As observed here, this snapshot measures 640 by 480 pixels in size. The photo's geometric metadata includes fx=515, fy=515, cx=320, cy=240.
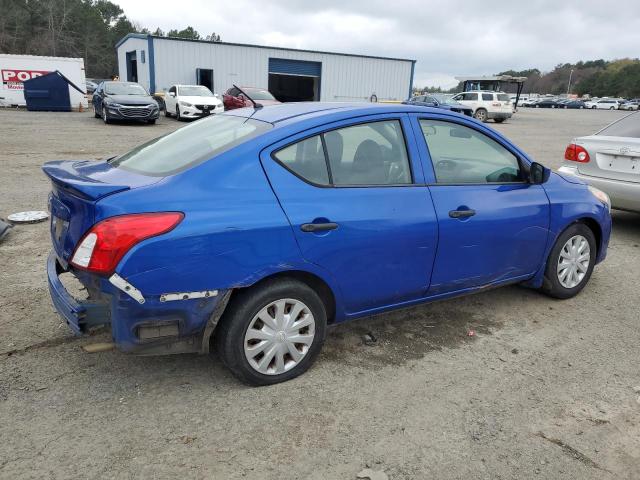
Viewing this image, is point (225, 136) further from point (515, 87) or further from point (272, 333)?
point (515, 87)

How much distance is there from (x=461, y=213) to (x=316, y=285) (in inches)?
44.2

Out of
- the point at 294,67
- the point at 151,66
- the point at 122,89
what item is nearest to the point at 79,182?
the point at 122,89

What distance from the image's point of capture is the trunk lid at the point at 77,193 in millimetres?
2594

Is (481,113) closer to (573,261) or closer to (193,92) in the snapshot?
(193,92)

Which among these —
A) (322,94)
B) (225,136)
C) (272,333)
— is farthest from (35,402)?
(322,94)

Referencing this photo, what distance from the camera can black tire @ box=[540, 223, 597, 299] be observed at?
421 cm

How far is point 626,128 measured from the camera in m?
6.25

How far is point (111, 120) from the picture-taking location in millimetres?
19234

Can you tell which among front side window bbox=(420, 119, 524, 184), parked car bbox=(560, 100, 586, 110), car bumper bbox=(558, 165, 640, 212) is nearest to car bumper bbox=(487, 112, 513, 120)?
car bumper bbox=(558, 165, 640, 212)

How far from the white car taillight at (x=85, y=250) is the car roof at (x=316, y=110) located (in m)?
1.26

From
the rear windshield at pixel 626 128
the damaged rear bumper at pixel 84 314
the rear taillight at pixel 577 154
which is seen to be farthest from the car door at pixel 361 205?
the rear windshield at pixel 626 128

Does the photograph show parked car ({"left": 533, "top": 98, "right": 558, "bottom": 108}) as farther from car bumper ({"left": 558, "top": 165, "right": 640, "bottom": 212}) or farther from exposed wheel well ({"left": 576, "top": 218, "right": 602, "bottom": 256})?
exposed wheel well ({"left": 576, "top": 218, "right": 602, "bottom": 256})

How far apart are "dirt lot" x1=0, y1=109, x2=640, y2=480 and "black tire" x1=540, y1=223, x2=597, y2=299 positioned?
0.58ft

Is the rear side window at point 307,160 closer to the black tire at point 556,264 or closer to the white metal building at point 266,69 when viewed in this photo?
the black tire at point 556,264
